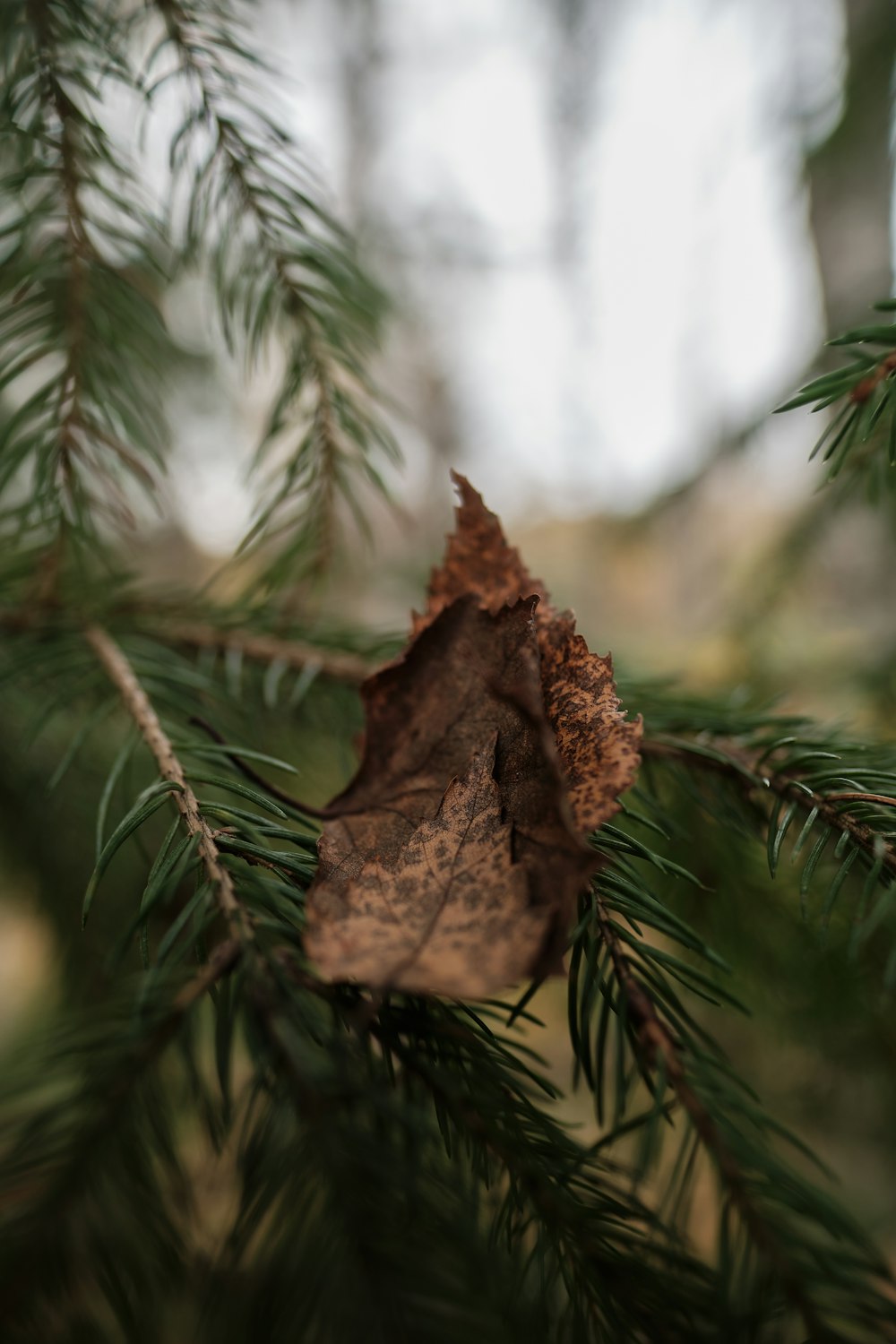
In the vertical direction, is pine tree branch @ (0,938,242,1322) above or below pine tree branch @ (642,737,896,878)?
below

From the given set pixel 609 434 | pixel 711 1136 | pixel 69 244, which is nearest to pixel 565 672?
pixel 711 1136

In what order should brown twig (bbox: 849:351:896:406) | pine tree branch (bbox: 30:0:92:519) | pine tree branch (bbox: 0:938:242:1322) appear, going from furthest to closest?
1. pine tree branch (bbox: 30:0:92:519)
2. brown twig (bbox: 849:351:896:406)
3. pine tree branch (bbox: 0:938:242:1322)

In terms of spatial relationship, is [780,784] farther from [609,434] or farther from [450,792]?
[609,434]

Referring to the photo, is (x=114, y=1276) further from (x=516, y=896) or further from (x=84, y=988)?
(x=84, y=988)

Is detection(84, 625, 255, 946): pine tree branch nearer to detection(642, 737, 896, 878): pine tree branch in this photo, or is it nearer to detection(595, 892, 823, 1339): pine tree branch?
detection(595, 892, 823, 1339): pine tree branch

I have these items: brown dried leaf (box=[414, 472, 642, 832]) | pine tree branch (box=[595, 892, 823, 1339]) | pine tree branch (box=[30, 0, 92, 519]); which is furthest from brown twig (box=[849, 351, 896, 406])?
pine tree branch (box=[30, 0, 92, 519])

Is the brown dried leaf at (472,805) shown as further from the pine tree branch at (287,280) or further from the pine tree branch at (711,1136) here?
the pine tree branch at (287,280)

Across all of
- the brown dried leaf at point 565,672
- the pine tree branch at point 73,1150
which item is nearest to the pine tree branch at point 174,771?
the pine tree branch at point 73,1150

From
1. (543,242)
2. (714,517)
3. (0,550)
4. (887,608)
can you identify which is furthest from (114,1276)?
(714,517)
